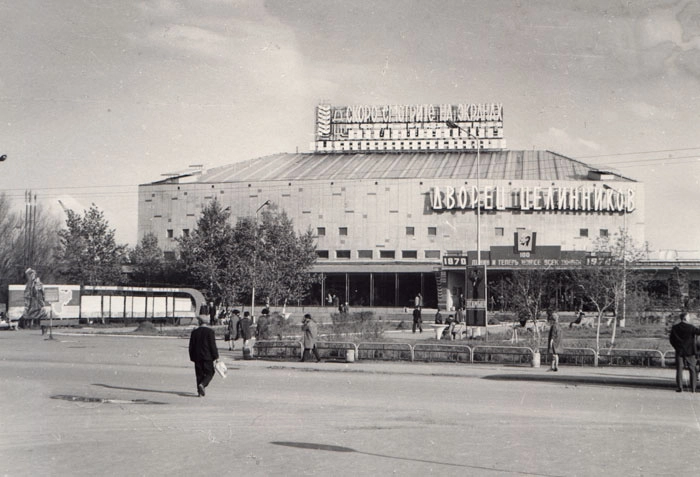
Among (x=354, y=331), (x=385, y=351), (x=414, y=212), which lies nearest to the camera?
(x=385, y=351)

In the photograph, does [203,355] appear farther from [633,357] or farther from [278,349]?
[633,357]

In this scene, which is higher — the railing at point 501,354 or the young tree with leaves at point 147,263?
the young tree with leaves at point 147,263

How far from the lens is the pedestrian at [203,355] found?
15010 mm

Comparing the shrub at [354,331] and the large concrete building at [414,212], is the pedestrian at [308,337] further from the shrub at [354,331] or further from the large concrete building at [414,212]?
the large concrete building at [414,212]

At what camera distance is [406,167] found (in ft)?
269

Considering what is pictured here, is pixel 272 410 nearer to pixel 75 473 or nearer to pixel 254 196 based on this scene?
pixel 75 473

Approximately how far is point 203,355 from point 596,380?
9.47 metres

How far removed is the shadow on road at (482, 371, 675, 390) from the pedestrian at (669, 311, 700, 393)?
92 cm

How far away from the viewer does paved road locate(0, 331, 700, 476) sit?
8703mm

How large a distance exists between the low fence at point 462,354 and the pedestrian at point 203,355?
9758 mm

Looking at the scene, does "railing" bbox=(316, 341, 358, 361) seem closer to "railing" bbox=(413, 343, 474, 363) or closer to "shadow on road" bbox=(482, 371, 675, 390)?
"railing" bbox=(413, 343, 474, 363)

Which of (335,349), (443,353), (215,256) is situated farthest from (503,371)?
(215,256)

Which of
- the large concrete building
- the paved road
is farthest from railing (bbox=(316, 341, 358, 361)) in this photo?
the large concrete building

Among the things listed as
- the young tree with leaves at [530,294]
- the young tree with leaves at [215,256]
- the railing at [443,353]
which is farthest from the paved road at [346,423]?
the young tree with leaves at [215,256]
